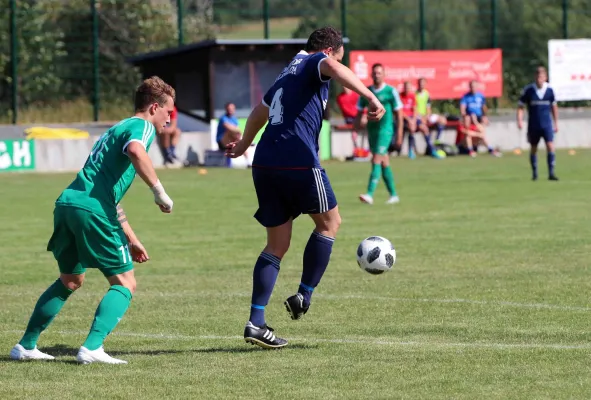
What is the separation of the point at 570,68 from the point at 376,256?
2949 cm

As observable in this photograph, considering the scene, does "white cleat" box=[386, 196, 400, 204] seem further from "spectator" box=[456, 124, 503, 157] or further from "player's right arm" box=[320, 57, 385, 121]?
"spectator" box=[456, 124, 503, 157]

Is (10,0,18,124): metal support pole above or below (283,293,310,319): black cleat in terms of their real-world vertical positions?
above

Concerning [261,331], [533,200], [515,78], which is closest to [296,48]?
[515,78]

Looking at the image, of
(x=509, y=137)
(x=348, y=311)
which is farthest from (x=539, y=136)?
(x=348, y=311)

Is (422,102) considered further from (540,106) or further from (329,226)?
(329,226)

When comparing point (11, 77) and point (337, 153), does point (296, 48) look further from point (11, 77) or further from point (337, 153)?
point (11, 77)

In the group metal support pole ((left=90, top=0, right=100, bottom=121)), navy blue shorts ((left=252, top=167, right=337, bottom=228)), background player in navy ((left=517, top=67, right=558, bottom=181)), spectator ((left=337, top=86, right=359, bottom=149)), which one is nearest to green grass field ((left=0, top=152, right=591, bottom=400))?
navy blue shorts ((left=252, top=167, right=337, bottom=228))

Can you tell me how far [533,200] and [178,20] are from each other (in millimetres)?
19633

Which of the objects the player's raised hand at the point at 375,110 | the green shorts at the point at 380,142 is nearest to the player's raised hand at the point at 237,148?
the player's raised hand at the point at 375,110

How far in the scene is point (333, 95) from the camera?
39.0 metres

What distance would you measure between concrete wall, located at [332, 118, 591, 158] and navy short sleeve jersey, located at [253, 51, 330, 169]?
947 inches

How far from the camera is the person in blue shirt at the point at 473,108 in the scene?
32156 mm

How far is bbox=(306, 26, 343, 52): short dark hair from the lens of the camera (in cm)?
805

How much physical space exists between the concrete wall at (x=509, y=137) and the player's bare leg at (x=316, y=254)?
78.6 ft
